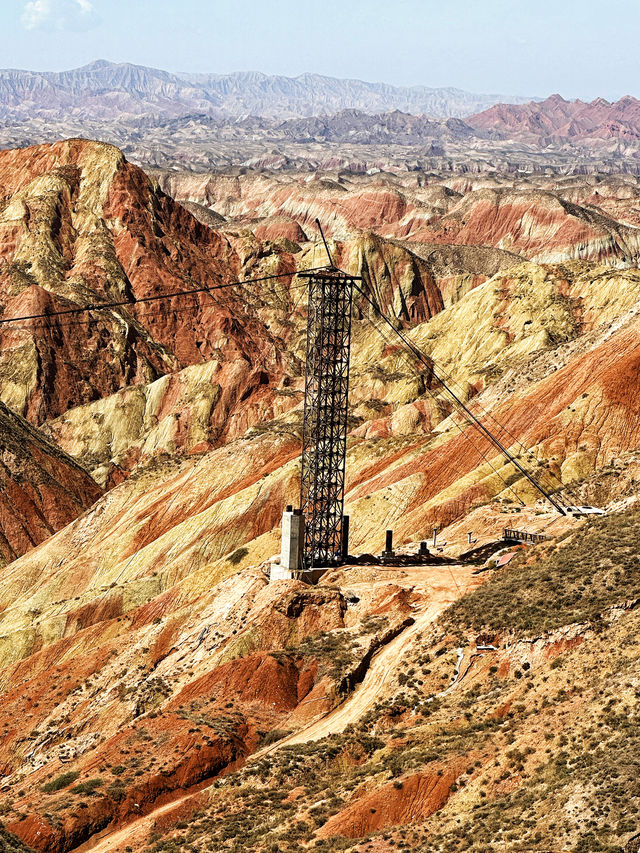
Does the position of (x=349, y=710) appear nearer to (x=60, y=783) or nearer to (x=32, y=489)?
(x=60, y=783)

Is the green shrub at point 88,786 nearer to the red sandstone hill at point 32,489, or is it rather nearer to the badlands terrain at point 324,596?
the badlands terrain at point 324,596

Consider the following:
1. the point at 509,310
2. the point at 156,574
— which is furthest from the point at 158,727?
the point at 509,310

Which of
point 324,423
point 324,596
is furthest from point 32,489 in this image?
point 324,596

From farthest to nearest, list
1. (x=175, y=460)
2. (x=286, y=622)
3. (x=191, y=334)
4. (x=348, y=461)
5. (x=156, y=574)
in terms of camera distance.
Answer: (x=191, y=334) < (x=175, y=460) < (x=348, y=461) < (x=156, y=574) < (x=286, y=622)

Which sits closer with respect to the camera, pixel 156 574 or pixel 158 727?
pixel 158 727

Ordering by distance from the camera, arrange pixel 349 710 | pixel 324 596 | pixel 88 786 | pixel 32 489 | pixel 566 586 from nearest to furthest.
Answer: pixel 88 786 → pixel 349 710 → pixel 566 586 → pixel 324 596 → pixel 32 489

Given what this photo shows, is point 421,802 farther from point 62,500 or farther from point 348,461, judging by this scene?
point 62,500
